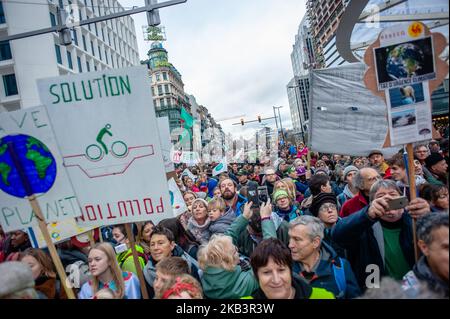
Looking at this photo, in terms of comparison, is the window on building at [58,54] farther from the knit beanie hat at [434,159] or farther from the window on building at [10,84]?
the knit beanie hat at [434,159]

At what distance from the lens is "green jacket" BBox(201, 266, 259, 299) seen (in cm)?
211

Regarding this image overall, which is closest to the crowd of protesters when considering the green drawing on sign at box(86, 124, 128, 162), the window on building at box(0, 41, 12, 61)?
the green drawing on sign at box(86, 124, 128, 162)

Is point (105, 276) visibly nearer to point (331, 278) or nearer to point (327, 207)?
point (331, 278)

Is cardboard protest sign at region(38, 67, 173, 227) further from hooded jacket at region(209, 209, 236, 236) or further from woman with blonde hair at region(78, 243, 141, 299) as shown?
hooded jacket at region(209, 209, 236, 236)

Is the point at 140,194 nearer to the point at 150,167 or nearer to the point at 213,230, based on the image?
the point at 150,167

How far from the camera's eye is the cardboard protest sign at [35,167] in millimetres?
2176

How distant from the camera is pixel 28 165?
7.17ft

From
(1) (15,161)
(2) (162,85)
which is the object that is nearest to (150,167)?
(1) (15,161)

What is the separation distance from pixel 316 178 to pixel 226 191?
63.4 inches

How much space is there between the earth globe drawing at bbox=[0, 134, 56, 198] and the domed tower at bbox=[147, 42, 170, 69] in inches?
3008

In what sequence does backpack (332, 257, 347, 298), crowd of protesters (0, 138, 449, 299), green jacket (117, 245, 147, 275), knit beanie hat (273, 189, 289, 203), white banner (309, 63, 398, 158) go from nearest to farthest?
1. crowd of protesters (0, 138, 449, 299)
2. backpack (332, 257, 347, 298)
3. green jacket (117, 245, 147, 275)
4. white banner (309, 63, 398, 158)
5. knit beanie hat (273, 189, 289, 203)

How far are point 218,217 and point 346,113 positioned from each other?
2.02 metres

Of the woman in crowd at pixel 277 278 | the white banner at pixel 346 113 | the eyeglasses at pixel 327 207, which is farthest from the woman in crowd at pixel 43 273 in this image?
the white banner at pixel 346 113
